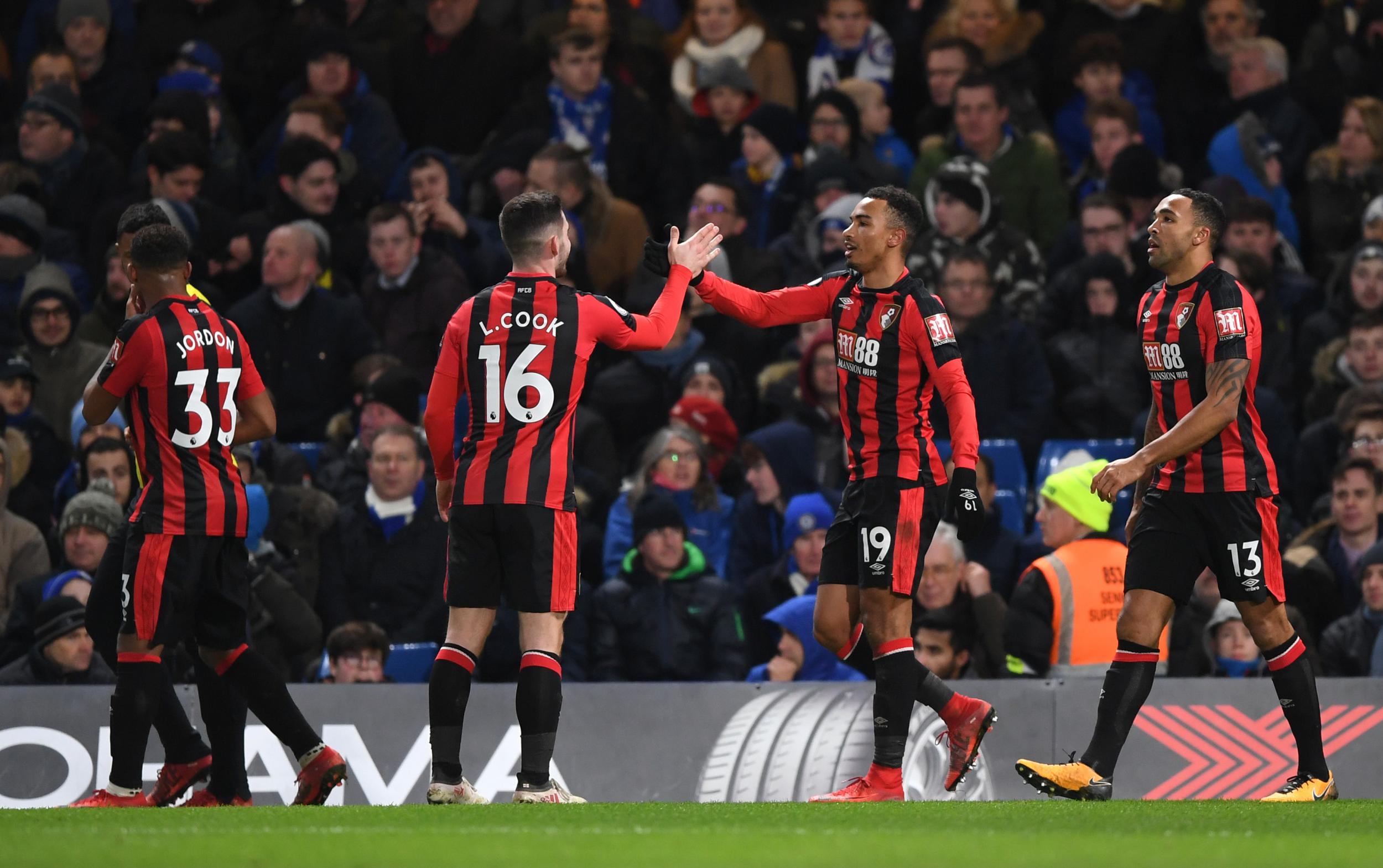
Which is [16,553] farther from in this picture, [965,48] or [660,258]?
[965,48]

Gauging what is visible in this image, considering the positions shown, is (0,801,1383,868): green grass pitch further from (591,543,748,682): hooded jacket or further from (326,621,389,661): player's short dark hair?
(591,543,748,682): hooded jacket

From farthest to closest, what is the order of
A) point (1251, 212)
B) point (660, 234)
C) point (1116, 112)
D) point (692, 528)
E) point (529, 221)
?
point (660, 234) → point (1116, 112) → point (1251, 212) → point (692, 528) → point (529, 221)

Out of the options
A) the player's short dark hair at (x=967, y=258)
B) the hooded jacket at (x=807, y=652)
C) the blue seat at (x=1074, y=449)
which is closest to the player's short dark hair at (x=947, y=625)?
A: the hooded jacket at (x=807, y=652)

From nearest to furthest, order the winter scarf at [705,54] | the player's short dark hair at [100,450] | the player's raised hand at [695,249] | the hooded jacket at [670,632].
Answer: the player's raised hand at [695,249], the hooded jacket at [670,632], the player's short dark hair at [100,450], the winter scarf at [705,54]

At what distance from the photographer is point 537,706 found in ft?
25.0

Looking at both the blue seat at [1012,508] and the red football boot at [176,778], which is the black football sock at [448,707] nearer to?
the red football boot at [176,778]

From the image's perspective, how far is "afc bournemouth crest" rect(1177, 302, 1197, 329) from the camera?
26.7ft

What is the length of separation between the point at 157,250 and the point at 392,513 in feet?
12.4

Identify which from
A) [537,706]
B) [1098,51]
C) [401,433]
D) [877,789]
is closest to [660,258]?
[537,706]

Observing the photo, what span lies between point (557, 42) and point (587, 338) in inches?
313

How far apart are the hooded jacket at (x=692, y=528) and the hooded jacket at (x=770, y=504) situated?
9 centimetres

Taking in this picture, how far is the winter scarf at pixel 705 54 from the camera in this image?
15.8 m

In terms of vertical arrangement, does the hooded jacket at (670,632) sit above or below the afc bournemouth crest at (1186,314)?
below

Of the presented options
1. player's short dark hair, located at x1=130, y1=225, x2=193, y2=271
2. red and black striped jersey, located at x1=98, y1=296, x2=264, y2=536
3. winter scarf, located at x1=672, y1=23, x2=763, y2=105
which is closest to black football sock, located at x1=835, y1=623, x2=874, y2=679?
red and black striped jersey, located at x1=98, y1=296, x2=264, y2=536
